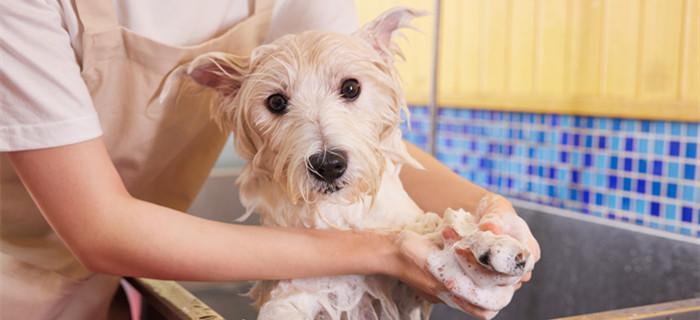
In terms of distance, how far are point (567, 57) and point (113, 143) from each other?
1375 millimetres

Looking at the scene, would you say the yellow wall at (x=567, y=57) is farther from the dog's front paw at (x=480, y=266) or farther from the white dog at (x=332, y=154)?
the dog's front paw at (x=480, y=266)

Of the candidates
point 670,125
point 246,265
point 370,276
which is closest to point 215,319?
point 246,265

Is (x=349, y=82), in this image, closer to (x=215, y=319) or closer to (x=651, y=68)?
(x=215, y=319)

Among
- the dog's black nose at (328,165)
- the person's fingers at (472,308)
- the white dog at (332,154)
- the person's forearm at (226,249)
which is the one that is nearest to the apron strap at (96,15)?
the white dog at (332,154)

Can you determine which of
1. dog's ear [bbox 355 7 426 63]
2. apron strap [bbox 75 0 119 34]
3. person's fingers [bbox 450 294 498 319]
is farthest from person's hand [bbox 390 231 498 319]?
apron strap [bbox 75 0 119 34]

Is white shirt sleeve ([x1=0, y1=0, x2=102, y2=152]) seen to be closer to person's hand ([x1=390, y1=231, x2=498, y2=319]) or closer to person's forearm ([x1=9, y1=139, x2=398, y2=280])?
person's forearm ([x1=9, y1=139, x2=398, y2=280])

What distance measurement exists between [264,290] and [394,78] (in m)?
0.34

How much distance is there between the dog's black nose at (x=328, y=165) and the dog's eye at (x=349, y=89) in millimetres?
110

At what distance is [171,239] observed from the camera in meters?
0.83

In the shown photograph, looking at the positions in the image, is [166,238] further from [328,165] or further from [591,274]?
[591,274]

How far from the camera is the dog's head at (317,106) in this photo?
81cm

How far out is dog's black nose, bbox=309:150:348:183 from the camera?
31.1 inches

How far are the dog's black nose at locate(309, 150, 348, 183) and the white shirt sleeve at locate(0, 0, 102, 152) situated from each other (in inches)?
11.5

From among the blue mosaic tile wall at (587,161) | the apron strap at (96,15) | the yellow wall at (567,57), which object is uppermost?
the apron strap at (96,15)
